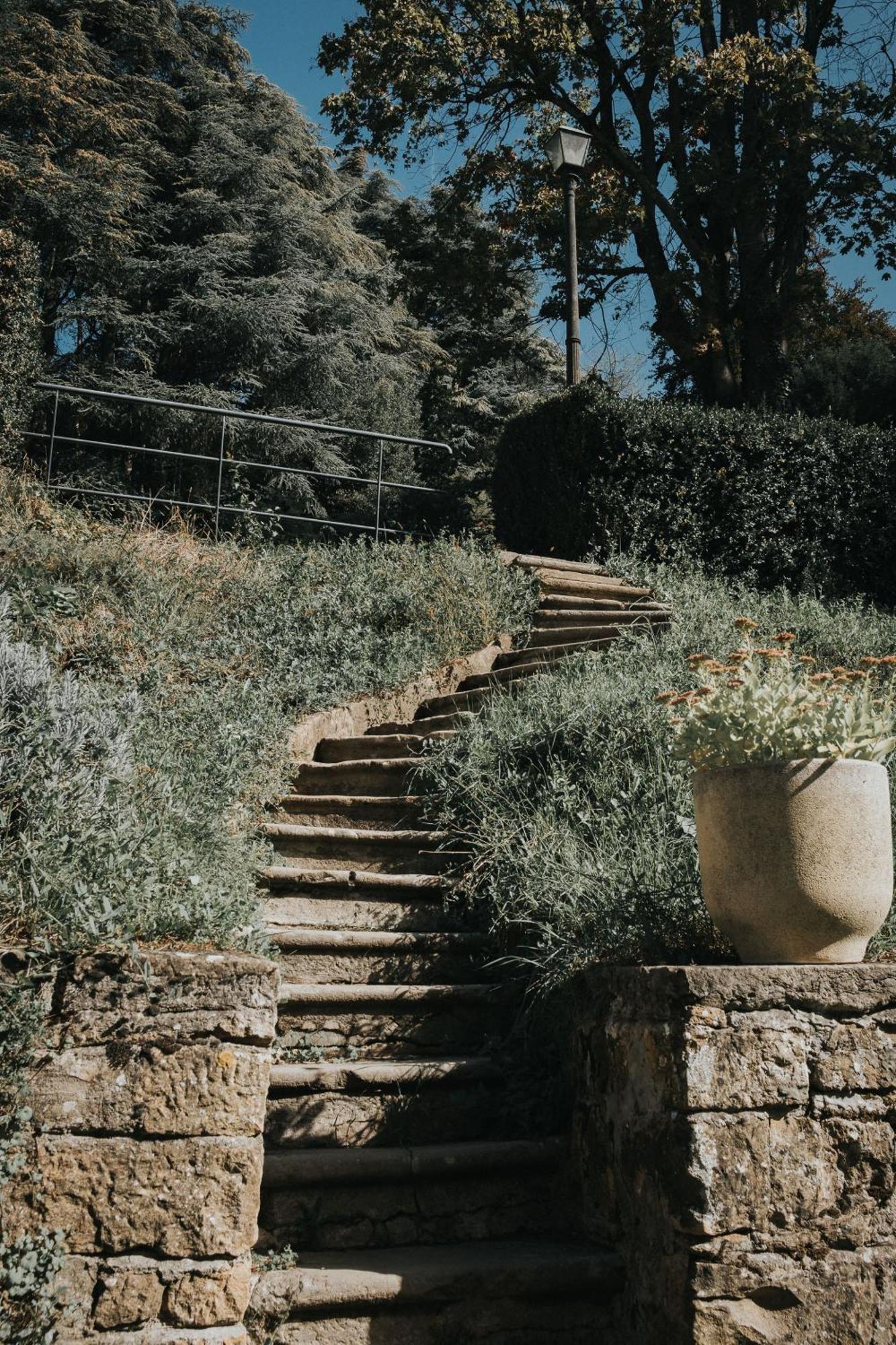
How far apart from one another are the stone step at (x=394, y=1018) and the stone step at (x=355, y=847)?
0.87 m

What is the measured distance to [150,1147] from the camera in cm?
232

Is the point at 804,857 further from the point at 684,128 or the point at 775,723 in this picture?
the point at 684,128

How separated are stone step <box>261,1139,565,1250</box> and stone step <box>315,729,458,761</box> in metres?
2.44

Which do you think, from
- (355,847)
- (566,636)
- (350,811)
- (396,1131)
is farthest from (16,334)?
(396,1131)

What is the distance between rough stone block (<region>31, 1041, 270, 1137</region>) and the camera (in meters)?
2.31

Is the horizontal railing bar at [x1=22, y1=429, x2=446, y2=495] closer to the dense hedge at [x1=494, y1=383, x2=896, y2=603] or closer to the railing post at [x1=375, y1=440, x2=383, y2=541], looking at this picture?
the railing post at [x1=375, y1=440, x2=383, y2=541]

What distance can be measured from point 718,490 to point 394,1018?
6502mm

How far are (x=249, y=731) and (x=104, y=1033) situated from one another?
243 centimetres

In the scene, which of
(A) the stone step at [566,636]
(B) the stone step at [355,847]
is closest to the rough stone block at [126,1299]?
(B) the stone step at [355,847]

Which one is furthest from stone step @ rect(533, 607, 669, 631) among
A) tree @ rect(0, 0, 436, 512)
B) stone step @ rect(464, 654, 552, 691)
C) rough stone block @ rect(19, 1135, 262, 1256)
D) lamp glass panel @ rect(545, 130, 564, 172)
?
tree @ rect(0, 0, 436, 512)

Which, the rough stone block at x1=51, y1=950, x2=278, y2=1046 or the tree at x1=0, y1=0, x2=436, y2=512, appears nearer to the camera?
the rough stone block at x1=51, y1=950, x2=278, y2=1046

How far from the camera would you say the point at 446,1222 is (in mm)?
3031

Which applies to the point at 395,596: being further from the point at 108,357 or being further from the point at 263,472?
the point at 108,357

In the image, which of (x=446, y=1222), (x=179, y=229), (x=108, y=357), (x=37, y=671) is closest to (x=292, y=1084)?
(x=446, y=1222)
